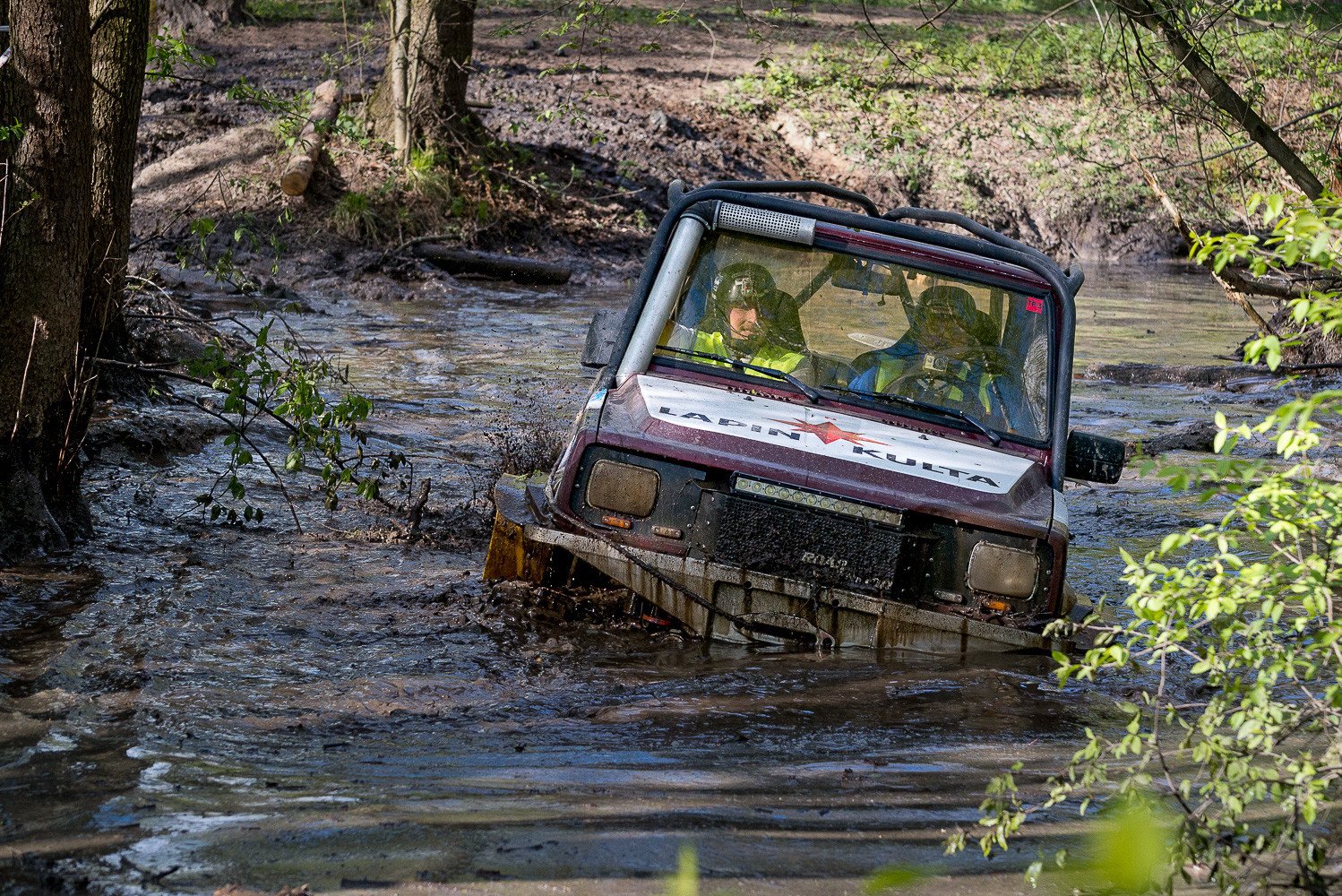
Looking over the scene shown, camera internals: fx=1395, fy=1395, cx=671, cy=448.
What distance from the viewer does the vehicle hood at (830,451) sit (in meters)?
4.98

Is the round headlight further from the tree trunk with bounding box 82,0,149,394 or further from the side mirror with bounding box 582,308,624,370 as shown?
the tree trunk with bounding box 82,0,149,394

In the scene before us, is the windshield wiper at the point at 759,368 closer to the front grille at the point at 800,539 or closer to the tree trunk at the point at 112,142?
the front grille at the point at 800,539

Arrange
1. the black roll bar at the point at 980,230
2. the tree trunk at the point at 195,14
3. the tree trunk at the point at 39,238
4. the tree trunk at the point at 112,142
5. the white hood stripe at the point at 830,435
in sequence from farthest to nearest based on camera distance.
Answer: the tree trunk at the point at 195,14
the tree trunk at the point at 112,142
the black roll bar at the point at 980,230
the tree trunk at the point at 39,238
the white hood stripe at the point at 830,435

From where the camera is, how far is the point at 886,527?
4.97 metres

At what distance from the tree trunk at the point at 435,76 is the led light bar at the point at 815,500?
41.9 feet

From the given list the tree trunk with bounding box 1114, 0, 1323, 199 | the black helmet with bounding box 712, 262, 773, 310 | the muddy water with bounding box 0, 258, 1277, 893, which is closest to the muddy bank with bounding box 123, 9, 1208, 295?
the tree trunk with bounding box 1114, 0, 1323, 199

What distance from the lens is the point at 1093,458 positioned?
5535mm

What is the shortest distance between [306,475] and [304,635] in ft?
9.47

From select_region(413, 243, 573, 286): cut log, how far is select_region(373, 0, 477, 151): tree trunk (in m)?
1.59

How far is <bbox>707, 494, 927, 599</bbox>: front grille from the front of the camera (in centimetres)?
496

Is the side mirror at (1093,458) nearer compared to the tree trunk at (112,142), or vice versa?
the side mirror at (1093,458)

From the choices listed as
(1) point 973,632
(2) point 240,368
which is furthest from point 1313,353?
(2) point 240,368

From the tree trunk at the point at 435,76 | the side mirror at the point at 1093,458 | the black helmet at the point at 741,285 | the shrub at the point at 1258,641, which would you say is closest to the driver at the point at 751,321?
the black helmet at the point at 741,285

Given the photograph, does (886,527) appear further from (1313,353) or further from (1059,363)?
(1313,353)
